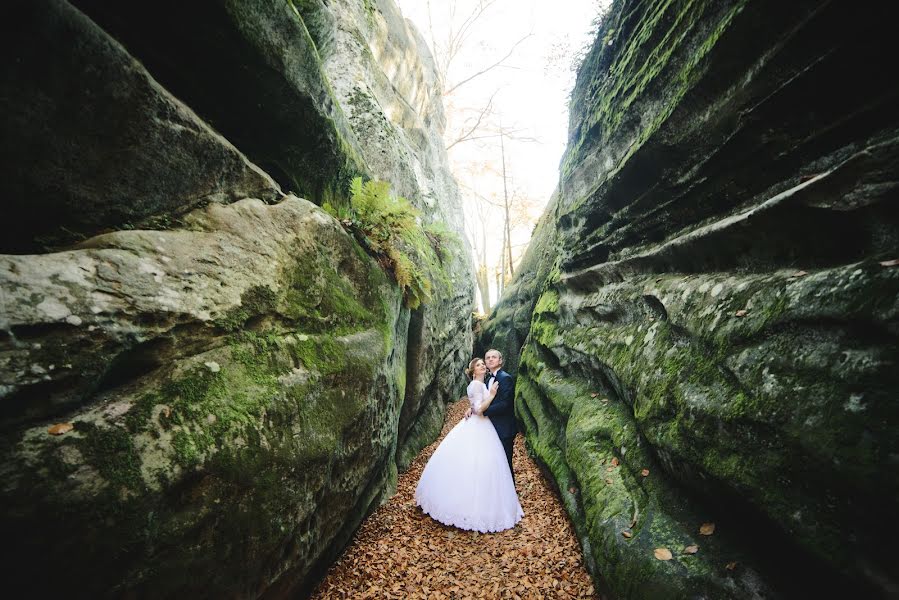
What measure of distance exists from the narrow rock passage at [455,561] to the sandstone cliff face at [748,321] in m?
0.44

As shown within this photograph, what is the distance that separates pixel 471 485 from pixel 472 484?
0.02 meters

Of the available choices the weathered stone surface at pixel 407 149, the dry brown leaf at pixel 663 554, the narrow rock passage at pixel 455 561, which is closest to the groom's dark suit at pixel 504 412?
the narrow rock passage at pixel 455 561

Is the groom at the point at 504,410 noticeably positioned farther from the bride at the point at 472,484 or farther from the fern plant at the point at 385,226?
the fern plant at the point at 385,226

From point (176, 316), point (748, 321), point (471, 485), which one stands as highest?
point (176, 316)

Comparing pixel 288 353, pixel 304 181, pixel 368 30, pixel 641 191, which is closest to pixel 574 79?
pixel 641 191

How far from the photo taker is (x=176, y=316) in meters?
2.62

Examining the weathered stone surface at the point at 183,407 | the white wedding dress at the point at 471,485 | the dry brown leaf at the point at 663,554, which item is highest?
the weathered stone surface at the point at 183,407

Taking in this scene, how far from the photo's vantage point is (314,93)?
15.4 ft

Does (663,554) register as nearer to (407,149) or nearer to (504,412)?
(504,412)

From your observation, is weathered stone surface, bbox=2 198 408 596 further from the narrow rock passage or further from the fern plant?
the fern plant

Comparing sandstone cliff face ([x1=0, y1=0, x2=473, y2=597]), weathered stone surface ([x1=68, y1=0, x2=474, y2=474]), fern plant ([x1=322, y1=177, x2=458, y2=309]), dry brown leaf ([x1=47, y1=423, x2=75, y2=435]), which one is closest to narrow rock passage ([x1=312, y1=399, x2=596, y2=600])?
sandstone cliff face ([x1=0, y1=0, x2=473, y2=597])

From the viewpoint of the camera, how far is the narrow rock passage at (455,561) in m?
3.80

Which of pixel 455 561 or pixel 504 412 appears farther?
pixel 504 412

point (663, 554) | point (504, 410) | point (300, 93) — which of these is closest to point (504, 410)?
point (504, 410)
